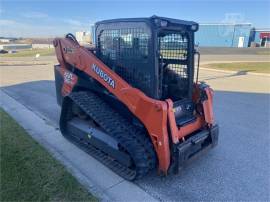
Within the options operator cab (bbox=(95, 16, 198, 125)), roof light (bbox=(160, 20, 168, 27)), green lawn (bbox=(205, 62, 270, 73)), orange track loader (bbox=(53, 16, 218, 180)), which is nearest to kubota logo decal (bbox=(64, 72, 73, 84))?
orange track loader (bbox=(53, 16, 218, 180))

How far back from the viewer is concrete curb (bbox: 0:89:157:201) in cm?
288

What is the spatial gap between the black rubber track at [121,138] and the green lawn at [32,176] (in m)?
0.60

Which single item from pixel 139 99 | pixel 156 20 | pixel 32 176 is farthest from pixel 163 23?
pixel 32 176

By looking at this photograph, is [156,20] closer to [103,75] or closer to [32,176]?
[103,75]

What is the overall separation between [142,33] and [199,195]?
2.16 meters

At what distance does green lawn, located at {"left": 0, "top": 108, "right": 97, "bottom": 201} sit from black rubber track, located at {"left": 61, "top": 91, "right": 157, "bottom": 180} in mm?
601

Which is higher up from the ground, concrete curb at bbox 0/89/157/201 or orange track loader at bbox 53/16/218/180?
orange track loader at bbox 53/16/218/180

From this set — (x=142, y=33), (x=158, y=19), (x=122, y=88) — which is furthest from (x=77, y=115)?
(x=158, y=19)

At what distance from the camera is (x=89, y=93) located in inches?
157

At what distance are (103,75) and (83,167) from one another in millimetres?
1384

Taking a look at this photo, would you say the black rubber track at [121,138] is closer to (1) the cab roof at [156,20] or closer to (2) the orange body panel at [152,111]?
(2) the orange body panel at [152,111]

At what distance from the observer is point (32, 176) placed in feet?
10.1

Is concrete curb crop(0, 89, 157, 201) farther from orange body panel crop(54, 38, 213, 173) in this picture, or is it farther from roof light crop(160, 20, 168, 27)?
roof light crop(160, 20, 168, 27)

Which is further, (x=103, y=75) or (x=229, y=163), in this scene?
(x=229, y=163)
